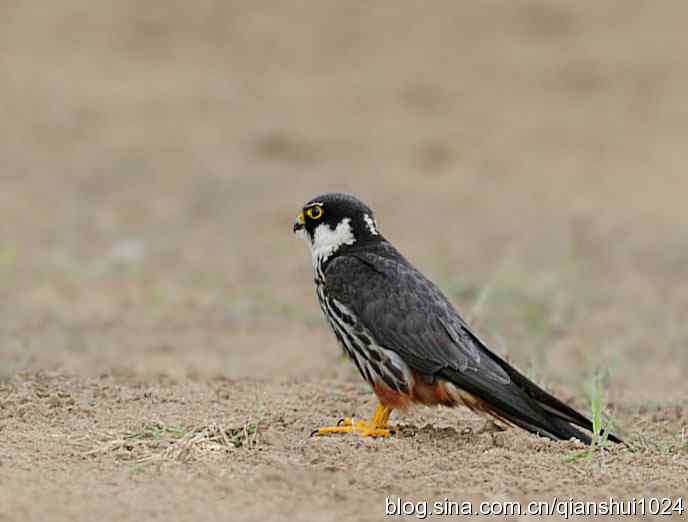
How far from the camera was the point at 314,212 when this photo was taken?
6.35 metres

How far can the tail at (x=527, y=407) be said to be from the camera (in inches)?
220

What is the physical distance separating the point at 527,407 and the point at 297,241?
588 cm

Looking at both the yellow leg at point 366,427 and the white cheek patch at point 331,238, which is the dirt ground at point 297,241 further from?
the white cheek patch at point 331,238

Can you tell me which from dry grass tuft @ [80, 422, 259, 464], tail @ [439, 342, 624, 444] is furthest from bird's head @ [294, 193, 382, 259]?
dry grass tuft @ [80, 422, 259, 464]

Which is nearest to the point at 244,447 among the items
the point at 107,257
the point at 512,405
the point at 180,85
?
the point at 512,405

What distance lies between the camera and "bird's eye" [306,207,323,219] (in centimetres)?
633

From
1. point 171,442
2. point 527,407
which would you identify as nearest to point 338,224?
point 527,407

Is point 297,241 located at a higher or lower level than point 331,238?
higher

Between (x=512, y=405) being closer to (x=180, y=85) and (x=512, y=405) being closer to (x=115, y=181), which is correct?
(x=115, y=181)

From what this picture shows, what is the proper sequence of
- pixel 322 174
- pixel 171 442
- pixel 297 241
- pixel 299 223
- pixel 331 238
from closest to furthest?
pixel 171 442
pixel 331 238
pixel 299 223
pixel 297 241
pixel 322 174

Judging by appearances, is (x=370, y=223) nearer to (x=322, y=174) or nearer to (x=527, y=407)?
(x=527, y=407)

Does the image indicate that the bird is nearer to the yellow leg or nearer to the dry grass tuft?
the yellow leg

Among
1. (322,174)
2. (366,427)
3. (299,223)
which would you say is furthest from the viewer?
(322,174)

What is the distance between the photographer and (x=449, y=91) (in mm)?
15461
